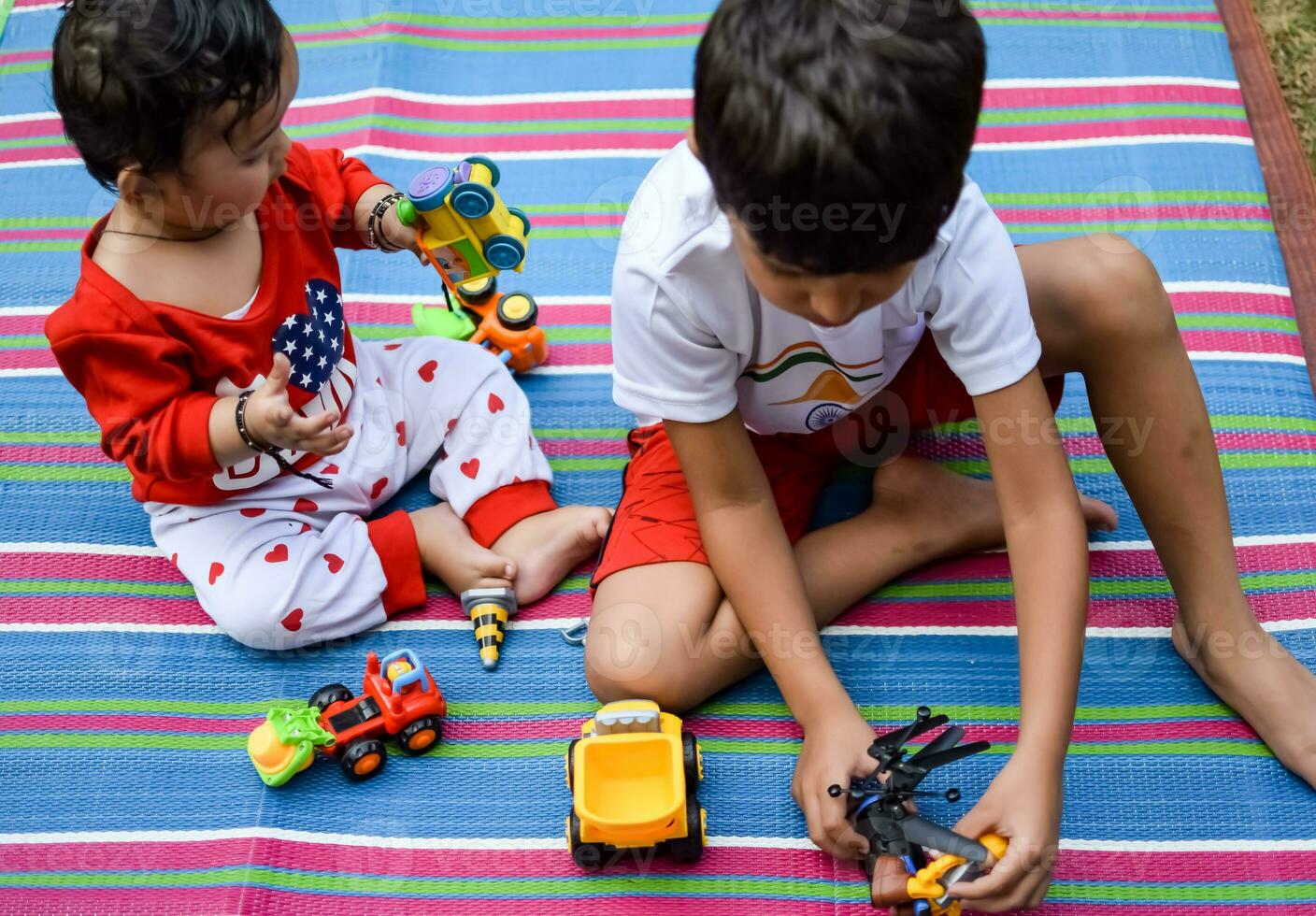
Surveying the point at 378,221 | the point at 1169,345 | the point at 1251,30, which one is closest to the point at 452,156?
the point at 378,221

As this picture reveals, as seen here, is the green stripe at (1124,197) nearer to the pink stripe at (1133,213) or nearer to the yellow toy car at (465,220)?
the pink stripe at (1133,213)

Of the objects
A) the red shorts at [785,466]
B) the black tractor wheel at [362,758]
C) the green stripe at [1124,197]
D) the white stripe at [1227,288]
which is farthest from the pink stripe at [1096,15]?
the black tractor wheel at [362,758]

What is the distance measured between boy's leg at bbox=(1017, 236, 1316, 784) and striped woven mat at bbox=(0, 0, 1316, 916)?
0.15ft

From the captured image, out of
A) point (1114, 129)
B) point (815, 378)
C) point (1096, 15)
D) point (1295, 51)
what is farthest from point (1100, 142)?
point (815, 378)

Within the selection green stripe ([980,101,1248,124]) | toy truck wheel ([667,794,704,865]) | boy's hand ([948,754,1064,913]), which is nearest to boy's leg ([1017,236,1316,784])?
boy's hand ([948,754,1064,913])

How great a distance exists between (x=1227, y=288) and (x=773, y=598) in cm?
68

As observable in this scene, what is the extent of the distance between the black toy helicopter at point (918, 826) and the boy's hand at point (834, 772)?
0.03 m

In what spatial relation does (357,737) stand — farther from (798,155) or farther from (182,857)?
(798,155)

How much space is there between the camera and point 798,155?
0.69 meters

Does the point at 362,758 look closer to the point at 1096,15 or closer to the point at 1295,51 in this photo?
the point at 1096,15

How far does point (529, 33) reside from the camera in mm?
1637

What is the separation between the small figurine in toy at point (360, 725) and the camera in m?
1.01

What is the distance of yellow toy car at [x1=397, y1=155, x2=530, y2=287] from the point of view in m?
1.06

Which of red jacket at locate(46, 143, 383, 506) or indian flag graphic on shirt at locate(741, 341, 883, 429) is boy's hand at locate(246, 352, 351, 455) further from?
indian flag graphic on shirt at locate(741, 341, 883, 429)
